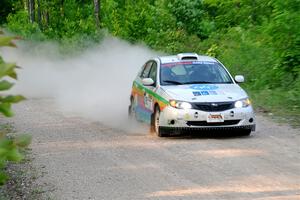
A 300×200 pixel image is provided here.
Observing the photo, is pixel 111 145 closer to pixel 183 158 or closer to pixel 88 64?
pixel 183 158

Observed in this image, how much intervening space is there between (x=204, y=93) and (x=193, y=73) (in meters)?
1.19

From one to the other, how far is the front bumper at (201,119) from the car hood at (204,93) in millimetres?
239

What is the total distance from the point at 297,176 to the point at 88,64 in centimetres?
2636

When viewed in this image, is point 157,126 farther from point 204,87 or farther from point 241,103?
point 241,103

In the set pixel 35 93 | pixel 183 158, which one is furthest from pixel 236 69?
pixel 183 158

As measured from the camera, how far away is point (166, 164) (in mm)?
9562

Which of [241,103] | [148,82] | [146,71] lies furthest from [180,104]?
[146,71]

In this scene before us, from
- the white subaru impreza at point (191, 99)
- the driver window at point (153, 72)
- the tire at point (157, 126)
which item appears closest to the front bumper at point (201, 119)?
the white subaru impreza at point (191, 99)

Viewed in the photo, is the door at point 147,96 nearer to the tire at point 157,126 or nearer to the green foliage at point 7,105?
the tire at point 157,126

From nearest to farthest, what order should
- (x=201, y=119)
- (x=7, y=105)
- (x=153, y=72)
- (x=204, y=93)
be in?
(x=7, y=105) → (x=201, y=119) → (x=204, y=93) → (x=153, y=72)

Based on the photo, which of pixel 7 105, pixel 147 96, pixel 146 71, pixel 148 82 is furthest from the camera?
pixel 146 71

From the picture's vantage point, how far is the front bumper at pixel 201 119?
11.7m

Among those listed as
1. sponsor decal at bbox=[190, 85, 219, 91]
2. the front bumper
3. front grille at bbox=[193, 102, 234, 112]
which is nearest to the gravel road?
the front bumper

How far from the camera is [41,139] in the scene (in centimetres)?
1291
